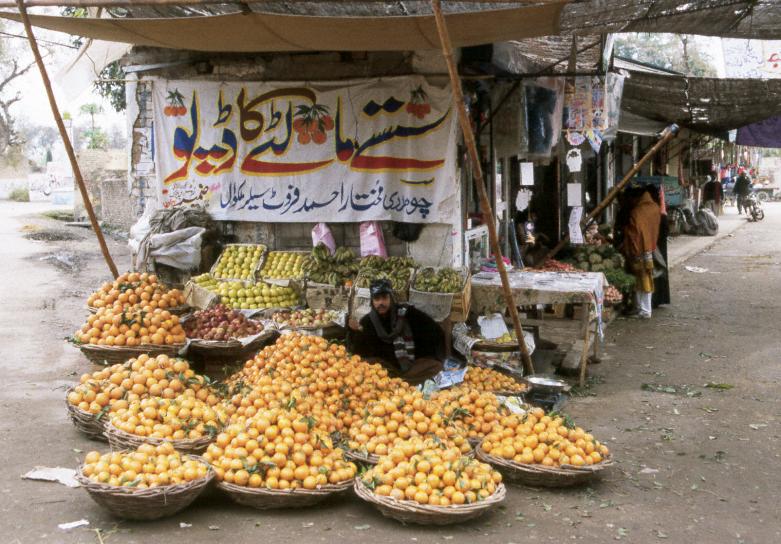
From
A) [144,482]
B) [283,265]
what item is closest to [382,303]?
[283,265]

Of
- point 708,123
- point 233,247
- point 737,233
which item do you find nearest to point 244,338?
point 233,247

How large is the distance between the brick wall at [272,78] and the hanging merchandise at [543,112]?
136 cm

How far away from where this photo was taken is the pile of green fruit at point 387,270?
725 cm

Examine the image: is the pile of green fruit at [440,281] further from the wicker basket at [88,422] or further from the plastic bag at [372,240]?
the wicker basket at [88,422]

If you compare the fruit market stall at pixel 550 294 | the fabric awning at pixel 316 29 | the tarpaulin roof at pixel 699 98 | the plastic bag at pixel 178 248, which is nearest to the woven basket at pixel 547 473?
the fruit market stall at pixel 550 294

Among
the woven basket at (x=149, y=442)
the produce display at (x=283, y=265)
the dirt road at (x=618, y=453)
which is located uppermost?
the produce display at (x=283, y=265)

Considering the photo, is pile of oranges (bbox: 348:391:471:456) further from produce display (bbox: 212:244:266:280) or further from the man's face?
produce display (bbox: 212:244:266:280)

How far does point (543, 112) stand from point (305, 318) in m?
3.40

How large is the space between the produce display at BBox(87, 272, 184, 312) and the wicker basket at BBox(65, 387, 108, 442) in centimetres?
159

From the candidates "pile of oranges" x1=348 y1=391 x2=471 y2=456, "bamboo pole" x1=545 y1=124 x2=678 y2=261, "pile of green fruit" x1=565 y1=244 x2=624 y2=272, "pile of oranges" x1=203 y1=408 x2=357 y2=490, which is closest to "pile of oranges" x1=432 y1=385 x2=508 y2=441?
"pile of oranges" x1=348 y1=391 x2=471 y2=456

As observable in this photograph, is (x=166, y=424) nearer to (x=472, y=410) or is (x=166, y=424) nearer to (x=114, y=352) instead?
(x=114, y=352)

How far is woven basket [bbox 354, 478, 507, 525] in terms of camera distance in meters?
4.11

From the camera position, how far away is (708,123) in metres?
12.6

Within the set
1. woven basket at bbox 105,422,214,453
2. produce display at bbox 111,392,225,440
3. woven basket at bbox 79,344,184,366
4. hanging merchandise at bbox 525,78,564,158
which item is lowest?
woven basket at bbox 105,422,214,453
